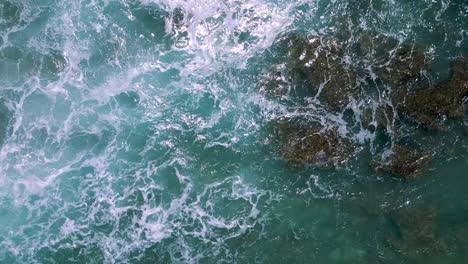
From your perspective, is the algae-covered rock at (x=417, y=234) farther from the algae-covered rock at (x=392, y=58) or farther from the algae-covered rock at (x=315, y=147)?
the algae-covered rock at (x=392, y=58)

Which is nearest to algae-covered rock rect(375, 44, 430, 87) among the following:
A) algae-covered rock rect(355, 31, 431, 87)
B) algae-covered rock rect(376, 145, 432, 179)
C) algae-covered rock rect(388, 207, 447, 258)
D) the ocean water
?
algae-covered rock rect(355, 31, 431, 87)

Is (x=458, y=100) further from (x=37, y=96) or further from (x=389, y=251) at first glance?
(x=37, y=96)

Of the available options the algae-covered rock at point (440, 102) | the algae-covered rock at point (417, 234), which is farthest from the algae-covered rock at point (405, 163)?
the algae-covered rock at point (417, 234)

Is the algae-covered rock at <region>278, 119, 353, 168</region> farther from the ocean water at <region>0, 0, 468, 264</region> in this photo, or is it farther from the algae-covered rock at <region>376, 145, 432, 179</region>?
the algae-covered rock at <region>376, 145, 432, 179</region>

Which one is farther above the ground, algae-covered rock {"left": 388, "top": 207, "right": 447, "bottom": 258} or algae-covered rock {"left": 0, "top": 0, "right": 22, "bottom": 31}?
algae-covered rock {"left": 0, "top": 0, "right": 22, "bottom": 31}

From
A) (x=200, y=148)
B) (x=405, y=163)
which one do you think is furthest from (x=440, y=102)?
(x=200, y=148)

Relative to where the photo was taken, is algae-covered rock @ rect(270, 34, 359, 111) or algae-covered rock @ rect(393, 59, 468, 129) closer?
algae-covered rock @ rect(393, 59, 468, 129)
